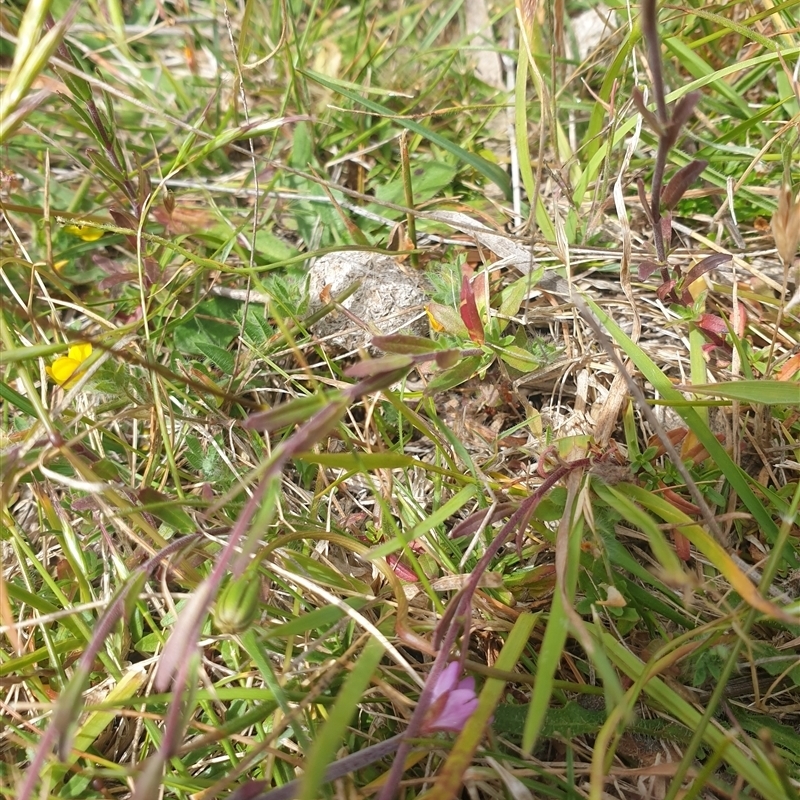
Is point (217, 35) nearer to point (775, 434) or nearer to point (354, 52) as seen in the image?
point (354, 52)

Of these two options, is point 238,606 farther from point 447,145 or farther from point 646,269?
point 447,145

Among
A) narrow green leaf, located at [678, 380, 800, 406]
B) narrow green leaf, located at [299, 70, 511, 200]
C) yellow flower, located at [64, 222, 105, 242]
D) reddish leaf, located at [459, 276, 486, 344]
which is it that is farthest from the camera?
yellow flower, located at [64, 222, 105, 242]

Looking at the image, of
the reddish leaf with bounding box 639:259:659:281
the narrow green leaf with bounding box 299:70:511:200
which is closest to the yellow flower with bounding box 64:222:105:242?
the narrow green leaf with bounding box 299:70:511:200

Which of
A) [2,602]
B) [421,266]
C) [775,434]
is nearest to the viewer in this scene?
[2,602]

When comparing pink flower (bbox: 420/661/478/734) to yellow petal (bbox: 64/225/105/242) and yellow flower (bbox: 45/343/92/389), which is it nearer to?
yellow flower (bbox: 45/343/92/389)

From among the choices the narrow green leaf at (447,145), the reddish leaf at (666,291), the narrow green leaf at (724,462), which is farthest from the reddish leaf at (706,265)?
the narrow green leaf at (447,145)

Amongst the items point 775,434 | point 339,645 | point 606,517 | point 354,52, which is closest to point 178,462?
point 339,645
